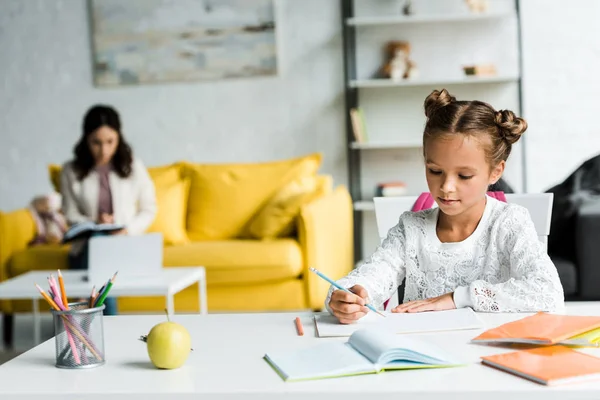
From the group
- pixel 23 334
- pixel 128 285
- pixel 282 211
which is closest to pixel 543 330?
pixel 128 285

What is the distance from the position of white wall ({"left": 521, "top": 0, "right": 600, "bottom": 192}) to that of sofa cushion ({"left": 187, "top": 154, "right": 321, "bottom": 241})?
1.44m

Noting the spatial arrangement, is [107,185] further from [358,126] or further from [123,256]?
[358,126]

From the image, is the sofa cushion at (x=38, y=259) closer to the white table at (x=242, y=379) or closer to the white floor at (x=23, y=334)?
the white floor at (x=23, y=334)

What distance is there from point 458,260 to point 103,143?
2.33 meters

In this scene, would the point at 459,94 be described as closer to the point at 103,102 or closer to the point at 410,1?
the point at 410,1

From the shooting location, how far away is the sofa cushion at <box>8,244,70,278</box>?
384 cm

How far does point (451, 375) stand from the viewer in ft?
3.41

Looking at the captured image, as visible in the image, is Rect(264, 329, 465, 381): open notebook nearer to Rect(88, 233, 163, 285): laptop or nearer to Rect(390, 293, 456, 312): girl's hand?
Rect(390, 293, 456, 312): girl's hand

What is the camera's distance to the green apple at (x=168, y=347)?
1119 millimetres

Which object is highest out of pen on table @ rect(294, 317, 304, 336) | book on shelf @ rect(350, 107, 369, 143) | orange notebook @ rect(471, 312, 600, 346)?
book on shelf @ rect(350, 107, 369, 143)

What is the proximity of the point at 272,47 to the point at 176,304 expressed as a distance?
1875mm

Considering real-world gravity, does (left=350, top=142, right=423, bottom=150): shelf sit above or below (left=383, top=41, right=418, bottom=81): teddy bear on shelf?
below

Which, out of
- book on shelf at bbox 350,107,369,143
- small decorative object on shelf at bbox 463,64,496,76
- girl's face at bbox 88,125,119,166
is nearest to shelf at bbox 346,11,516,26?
small decorative object on shelf at bbox 463,64,496,76

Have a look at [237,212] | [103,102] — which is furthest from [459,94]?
[103,102]
